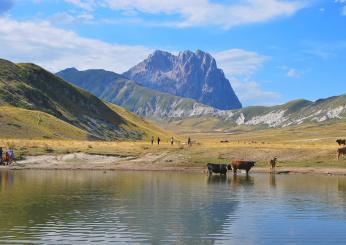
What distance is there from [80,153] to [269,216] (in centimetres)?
5694

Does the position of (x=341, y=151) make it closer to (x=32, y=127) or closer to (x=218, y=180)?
(x=218, y=180)

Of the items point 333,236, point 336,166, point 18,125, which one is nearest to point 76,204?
point 333,236

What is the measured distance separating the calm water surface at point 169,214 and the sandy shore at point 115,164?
22769 millimetres

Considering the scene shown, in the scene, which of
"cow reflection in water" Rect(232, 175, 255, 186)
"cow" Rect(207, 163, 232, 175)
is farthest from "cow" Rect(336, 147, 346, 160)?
"cow reflection in water" Rect(232, 175, 255, 186)

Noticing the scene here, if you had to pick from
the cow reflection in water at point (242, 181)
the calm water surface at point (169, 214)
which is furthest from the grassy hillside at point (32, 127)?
the calm water surface at point (169, 214)

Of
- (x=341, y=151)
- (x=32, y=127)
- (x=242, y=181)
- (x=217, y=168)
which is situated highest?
(x=32, y=127)

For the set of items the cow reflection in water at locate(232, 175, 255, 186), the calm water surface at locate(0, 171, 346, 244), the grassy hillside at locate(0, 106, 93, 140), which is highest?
the grassy hillside at locate(0, 106, 93, 140)

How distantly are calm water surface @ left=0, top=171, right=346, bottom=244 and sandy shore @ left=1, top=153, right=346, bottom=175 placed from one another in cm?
2277

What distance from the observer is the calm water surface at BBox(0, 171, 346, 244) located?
2506 cm

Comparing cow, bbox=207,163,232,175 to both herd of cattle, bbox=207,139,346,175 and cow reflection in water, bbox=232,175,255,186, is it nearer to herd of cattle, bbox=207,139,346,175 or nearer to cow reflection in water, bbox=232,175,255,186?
herd of cattle, bbox=207,139,346,175

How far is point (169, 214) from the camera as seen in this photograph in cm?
3200

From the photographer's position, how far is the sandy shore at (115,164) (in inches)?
2847

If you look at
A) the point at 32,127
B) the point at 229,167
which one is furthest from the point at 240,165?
the point at 32,127

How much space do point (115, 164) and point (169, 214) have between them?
157ft
